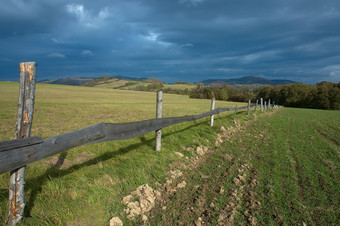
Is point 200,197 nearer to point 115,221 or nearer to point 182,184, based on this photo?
point 182,184

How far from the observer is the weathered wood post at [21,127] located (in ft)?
6.75

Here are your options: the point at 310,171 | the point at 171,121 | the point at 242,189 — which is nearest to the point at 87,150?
the point at 171,121

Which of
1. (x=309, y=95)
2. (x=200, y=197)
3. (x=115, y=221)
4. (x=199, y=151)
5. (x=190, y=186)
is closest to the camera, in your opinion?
(x=115, y=221)

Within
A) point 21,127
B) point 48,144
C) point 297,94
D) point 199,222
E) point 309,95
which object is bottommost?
point 199,222

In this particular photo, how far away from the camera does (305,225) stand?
2334mm

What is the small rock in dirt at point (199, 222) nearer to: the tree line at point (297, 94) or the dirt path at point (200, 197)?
the dirt path at point (200, 197)

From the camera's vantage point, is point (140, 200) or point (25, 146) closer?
point (25, 146)

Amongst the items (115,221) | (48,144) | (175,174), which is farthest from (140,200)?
(48,144)

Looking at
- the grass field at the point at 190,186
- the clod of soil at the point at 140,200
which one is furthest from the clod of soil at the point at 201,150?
the clod of soil at the point at 140,200

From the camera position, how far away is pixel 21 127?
207cm

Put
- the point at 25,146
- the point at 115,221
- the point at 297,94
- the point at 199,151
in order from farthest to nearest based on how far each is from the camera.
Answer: the point at 297,94, the point at 199,151, the point at 115,221, the point at 25,146

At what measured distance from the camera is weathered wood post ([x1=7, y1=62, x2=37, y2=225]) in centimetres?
206

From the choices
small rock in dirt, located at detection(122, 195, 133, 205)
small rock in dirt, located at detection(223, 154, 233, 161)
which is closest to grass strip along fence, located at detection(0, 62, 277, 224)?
small rock in dirt, located at detection(122, 195, 133, 205)

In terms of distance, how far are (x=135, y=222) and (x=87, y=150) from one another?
3194 mm
